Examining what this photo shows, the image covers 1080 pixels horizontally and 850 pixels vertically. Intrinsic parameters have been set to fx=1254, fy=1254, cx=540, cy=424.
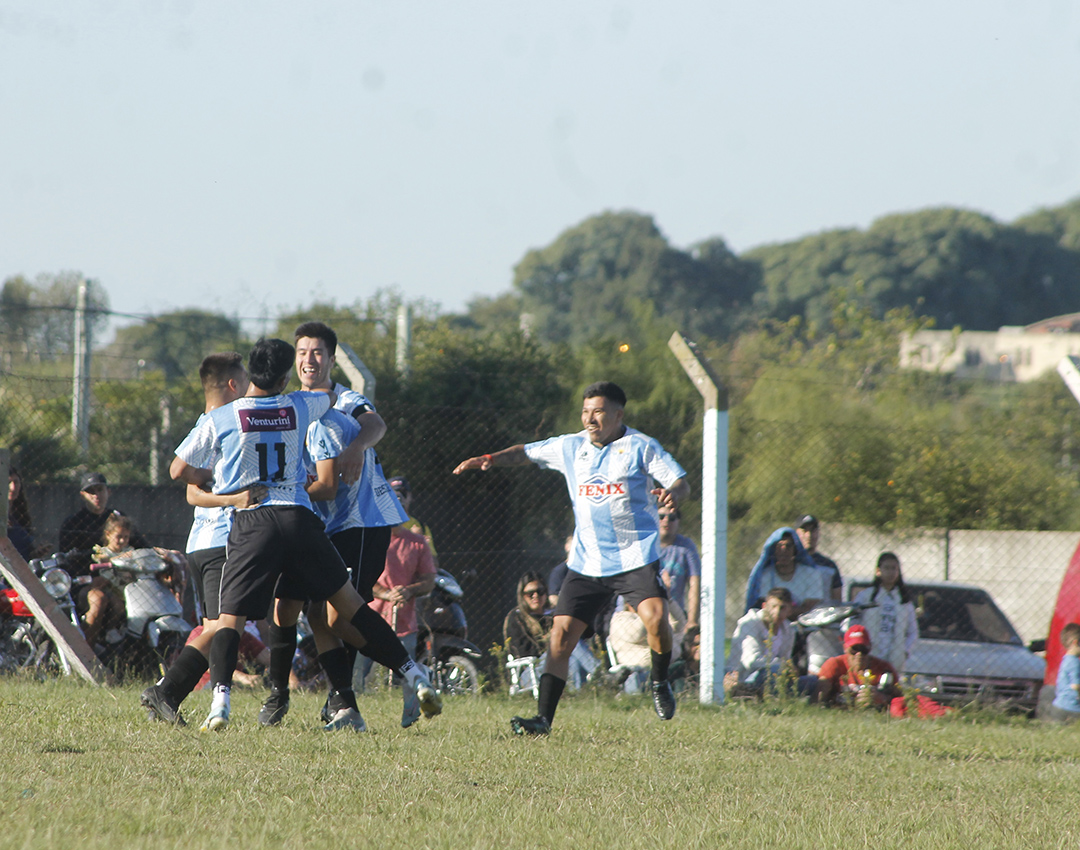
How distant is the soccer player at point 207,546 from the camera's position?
5.59 meters

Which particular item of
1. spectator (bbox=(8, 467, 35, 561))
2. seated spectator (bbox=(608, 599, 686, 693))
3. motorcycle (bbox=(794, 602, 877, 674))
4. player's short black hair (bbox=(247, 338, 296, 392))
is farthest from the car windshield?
player's short black hair (bbox=(247, 338, 296, 392))

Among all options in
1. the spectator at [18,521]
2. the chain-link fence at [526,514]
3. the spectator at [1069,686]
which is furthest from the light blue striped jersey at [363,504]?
the spectator at [1069,686]

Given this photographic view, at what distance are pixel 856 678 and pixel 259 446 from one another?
5.33m

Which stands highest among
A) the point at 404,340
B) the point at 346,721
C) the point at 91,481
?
the point at 404,340

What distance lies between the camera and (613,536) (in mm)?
6438

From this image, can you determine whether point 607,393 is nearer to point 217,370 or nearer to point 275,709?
point 217,370

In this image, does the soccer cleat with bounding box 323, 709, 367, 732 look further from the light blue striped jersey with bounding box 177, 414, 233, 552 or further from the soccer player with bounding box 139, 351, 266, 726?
the light blue striped jersey with bounding box 177, 414, 233, 552

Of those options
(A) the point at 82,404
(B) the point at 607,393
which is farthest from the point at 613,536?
(A) the point at 82,404

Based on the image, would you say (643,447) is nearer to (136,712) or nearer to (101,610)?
(136,712)

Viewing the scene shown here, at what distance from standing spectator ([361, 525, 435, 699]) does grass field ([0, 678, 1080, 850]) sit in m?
1.65

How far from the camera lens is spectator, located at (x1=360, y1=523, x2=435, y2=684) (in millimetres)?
8648

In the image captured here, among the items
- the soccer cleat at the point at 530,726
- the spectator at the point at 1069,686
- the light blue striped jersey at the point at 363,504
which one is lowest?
the spectator at the point at 1069,686

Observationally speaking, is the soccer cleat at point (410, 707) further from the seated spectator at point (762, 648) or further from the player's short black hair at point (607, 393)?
the seated spectator at point (762, 648)

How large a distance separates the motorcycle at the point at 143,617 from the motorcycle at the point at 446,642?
175 cm
